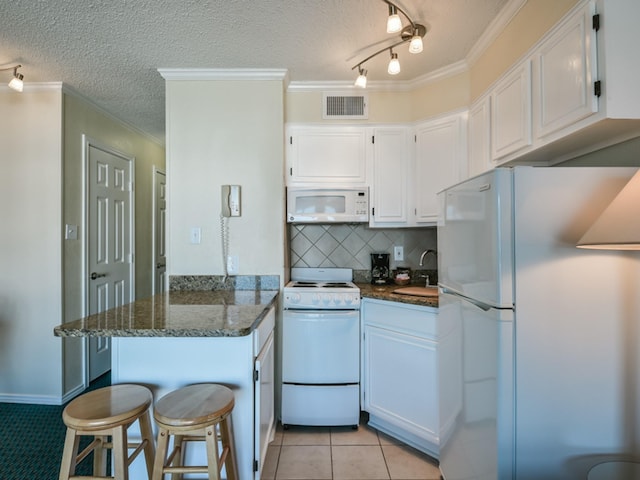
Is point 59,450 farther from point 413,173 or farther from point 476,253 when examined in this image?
point 413,173

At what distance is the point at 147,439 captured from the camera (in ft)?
3.99

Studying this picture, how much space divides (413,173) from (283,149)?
1.01 metres

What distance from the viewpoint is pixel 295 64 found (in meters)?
2.09

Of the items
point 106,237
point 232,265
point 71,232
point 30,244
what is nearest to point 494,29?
point 232,265

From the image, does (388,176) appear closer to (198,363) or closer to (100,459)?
(198,363)

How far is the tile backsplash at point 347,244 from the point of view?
8.49 ft

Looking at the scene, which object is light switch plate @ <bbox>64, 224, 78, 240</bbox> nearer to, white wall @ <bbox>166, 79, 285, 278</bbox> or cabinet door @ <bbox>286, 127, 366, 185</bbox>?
white wall @ <bbox>166, 79, 285, 278</bbox>

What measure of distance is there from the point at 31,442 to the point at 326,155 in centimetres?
273

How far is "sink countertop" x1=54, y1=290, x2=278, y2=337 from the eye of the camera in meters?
1.18

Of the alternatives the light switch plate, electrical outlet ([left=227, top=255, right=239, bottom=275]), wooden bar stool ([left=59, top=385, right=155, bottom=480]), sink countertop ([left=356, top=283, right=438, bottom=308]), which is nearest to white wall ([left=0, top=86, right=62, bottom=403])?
the light switch plate

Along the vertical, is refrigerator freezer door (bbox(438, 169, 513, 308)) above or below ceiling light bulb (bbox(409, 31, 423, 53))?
below

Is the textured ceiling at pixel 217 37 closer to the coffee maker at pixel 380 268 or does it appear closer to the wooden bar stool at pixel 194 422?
the coffee maker at pixel 380 268

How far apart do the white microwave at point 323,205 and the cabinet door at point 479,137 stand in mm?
798

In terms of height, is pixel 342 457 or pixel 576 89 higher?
pixel 576 89
